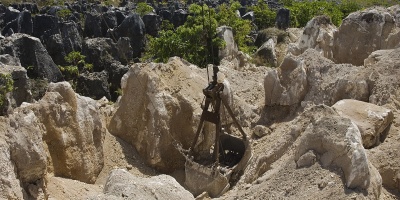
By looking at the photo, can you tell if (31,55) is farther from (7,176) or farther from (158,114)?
(7,176)

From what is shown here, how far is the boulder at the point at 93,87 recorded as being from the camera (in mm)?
19891

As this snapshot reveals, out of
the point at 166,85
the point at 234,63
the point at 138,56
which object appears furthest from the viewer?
the point at 138,56

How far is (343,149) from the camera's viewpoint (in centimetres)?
670

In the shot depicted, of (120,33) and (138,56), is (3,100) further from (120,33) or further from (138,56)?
(120,33)

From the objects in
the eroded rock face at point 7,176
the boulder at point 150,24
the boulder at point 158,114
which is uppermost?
the eroded rock face at point 7,176

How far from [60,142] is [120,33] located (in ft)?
80.6

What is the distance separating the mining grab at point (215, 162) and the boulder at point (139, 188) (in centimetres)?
212

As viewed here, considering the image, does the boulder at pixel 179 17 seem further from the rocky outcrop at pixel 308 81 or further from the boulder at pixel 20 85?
the rocky outcrop at pixel 308 81

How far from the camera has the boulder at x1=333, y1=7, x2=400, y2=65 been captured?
14.1 m

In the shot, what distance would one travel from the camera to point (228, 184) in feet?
29.6

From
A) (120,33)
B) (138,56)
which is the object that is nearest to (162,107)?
(138,56)

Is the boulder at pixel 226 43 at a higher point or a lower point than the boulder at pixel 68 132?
lower

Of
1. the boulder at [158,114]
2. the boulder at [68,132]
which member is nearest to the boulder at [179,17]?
the boulder at [158,114]

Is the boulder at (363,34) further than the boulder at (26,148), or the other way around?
the boulder at (363,34)
